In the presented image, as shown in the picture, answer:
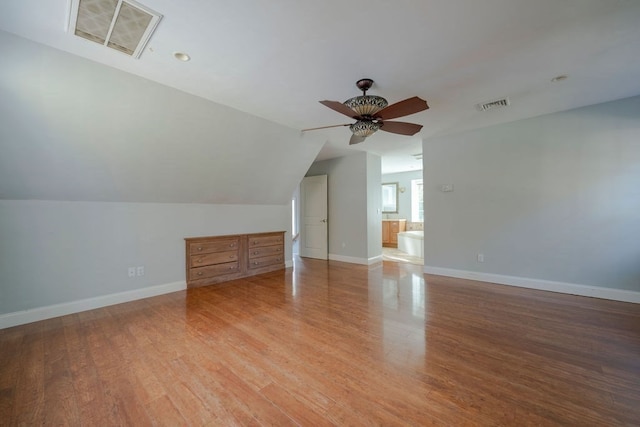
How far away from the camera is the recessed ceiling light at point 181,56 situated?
2.12 metres

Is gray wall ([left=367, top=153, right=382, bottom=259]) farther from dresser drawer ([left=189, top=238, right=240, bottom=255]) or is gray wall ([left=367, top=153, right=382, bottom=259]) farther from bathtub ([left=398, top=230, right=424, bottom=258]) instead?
dresser drawer ([left=189, top=238, right=240, bottom=255])

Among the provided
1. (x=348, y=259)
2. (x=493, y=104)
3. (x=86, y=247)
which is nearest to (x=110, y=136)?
(x=86, y=247)

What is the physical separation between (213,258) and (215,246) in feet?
0.66

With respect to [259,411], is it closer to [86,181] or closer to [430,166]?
[86,181]

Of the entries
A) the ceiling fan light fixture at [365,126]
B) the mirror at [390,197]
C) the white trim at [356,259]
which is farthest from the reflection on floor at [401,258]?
the ceiling fan light fixture at [365,126]

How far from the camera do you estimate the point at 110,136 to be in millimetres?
2699

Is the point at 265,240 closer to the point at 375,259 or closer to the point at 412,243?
the point at 375,259

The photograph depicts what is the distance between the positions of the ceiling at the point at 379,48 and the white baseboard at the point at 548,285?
2503 millimetres

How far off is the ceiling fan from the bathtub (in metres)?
4.42

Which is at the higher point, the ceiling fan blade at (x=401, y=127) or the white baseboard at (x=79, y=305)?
the ceiling fan blade at (x=401, y=127)

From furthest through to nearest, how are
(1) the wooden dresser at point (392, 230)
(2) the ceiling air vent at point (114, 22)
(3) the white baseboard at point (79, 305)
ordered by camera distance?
1. (1) the wooden dresser at point (392, 230)
2. (3) the white baseboard at point (79, 305)
3. (2) the ceiling air vent at point (114, 22)

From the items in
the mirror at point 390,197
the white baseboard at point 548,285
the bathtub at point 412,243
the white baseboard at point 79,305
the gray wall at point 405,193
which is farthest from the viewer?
the mirror at point 390,197

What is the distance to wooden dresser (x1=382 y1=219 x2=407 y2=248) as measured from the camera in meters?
8.17

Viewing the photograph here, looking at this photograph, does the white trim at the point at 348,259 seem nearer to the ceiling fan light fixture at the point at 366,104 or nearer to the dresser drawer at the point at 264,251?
the dresser drawer at the point at 264,251
